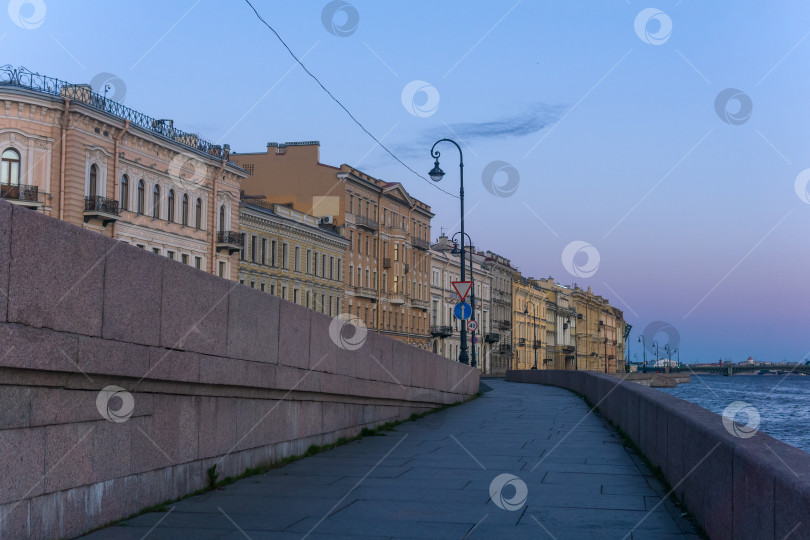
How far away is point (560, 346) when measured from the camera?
14200 centimetres

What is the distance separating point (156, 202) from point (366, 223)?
99.0 feet

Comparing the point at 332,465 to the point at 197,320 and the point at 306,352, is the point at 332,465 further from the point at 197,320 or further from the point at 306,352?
the point at 197,320

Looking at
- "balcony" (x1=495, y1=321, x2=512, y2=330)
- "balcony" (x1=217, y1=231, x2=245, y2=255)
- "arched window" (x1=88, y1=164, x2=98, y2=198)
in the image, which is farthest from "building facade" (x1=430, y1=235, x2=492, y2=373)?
"arched window" (x1=88, y1=164, x2=98, y2=198)

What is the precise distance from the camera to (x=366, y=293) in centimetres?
7912

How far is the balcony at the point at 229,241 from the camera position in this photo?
56.3 meters

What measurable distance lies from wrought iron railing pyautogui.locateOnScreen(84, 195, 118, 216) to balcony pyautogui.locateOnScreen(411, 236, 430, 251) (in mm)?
45830

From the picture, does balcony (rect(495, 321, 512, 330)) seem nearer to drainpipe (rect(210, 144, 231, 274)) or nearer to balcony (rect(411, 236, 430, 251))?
balcony (rect(411, 236, 430, 251))

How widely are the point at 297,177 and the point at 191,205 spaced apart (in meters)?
21.9

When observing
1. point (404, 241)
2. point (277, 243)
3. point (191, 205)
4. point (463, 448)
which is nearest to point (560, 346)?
point (404, 241)

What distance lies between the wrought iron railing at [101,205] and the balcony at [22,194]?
108 inches

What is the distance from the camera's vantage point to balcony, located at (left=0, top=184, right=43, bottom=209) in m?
41.7

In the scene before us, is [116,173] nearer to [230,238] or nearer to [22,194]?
[22,194]

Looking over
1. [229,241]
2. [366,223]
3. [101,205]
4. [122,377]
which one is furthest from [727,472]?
[366,223]

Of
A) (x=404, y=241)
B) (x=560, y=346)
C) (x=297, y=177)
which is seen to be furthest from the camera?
(x=560, y=346)
